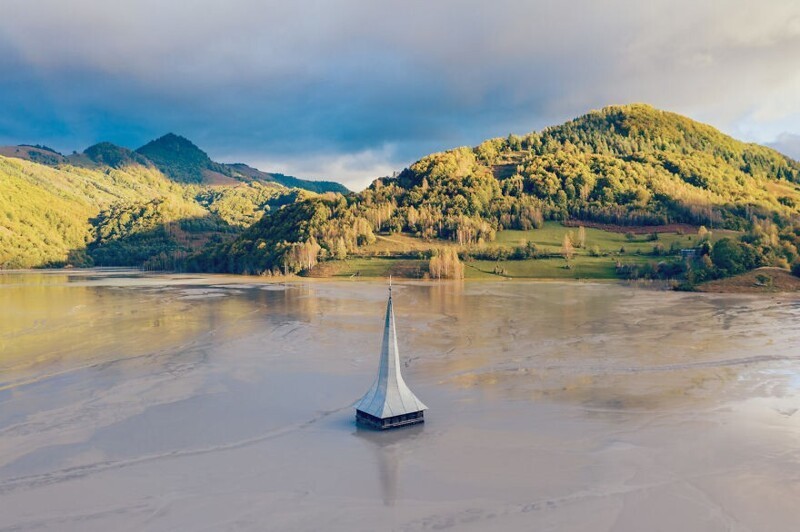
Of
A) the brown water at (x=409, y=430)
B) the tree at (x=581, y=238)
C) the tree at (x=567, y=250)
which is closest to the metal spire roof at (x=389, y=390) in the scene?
the brown water at (x=409, y=430)

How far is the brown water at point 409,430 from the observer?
2028 centimetres

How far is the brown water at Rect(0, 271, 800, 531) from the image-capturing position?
20.3 metres

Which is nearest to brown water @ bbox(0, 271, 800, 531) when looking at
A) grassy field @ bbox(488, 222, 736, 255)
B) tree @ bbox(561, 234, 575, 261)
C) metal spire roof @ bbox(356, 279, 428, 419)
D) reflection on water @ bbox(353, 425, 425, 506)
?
reflection on water @ bbox(353, 425, 425, 506)

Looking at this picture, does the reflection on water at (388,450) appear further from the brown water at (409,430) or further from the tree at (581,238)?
the tree at (581,238)

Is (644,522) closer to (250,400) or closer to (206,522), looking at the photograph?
(206,522)

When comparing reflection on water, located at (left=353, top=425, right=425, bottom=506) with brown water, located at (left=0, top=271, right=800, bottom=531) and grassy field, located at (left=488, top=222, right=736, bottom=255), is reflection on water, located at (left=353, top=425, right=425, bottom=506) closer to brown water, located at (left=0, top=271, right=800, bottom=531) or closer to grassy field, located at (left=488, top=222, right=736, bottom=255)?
brown water, located at (left=0, top=271, right=800, bottom=531)

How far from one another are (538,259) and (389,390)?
114087 millimetres

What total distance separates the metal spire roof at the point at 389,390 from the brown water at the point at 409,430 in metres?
1.04

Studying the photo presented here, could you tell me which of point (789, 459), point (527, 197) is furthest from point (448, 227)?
point (789, 459)

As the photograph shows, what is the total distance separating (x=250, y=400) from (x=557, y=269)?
10546cm

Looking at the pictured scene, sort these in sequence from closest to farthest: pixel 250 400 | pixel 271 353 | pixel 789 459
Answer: pixel 789 459 < pixel 250 400 < pixel 271 353

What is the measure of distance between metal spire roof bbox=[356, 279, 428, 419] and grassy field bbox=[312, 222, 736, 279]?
104 metres

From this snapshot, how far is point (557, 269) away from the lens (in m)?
130

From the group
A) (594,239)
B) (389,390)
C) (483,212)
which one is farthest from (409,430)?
(483,212)
